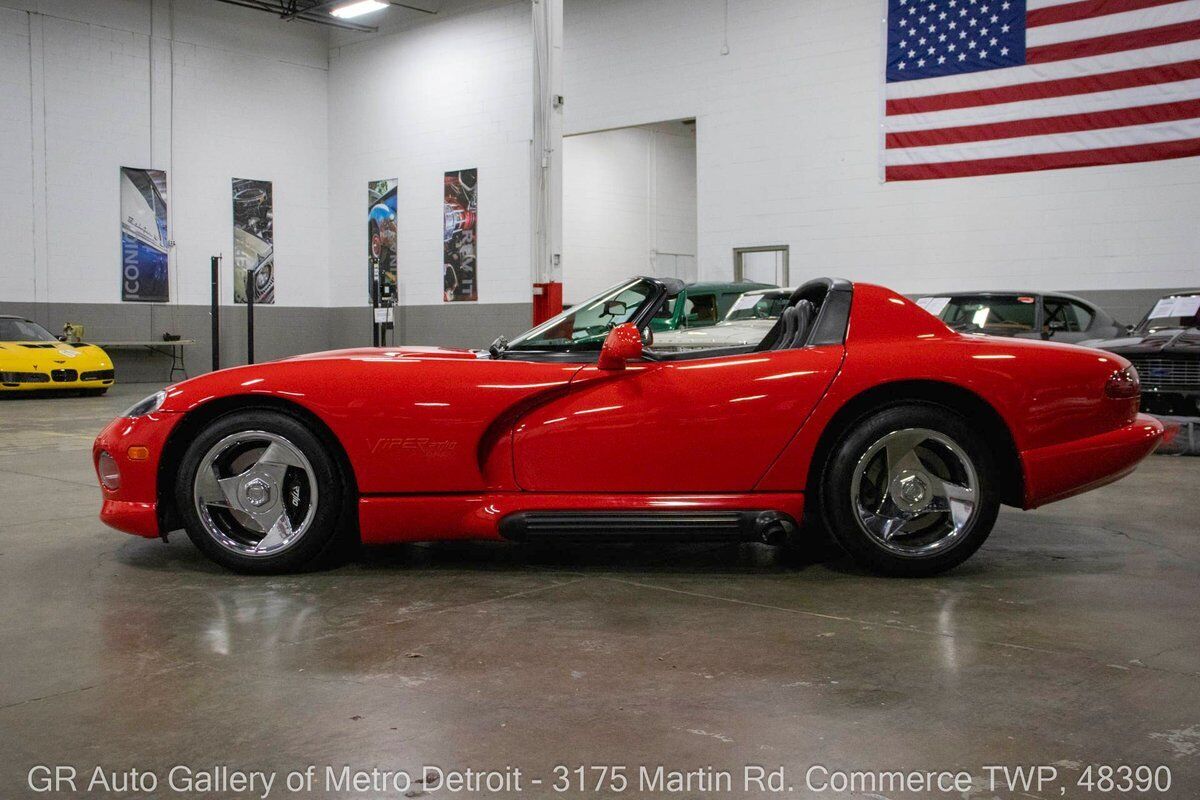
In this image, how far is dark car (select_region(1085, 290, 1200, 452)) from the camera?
291 inches

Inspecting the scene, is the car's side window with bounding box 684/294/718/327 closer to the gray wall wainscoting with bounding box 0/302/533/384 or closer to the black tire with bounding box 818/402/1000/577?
the gray wall wainscoting with bounding box 0/302/533/384

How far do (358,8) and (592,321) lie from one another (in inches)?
664

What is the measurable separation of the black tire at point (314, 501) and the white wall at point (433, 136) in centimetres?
Result: 1495

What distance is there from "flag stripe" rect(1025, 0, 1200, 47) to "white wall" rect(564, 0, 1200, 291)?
1.55 m

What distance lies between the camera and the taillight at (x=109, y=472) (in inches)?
157

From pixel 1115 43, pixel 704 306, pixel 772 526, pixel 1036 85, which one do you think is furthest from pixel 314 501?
pixel 1115 43

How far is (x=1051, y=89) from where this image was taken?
42.4ft

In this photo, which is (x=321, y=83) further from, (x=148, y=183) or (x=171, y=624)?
(x=171, y=624)

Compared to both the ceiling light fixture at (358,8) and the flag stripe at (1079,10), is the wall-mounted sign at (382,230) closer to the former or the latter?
the ceiling light fixture at (358,8)

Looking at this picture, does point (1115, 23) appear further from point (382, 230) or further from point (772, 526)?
point (382, 230)

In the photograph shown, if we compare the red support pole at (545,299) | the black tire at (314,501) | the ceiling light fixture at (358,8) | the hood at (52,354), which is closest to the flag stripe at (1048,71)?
the red support pole at (545,299)

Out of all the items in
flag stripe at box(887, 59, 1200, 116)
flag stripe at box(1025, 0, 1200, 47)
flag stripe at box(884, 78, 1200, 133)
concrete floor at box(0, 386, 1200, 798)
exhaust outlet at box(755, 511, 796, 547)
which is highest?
flag stripe at box(1025, 0, 1200, 47)

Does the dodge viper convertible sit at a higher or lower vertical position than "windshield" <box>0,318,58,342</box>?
lower

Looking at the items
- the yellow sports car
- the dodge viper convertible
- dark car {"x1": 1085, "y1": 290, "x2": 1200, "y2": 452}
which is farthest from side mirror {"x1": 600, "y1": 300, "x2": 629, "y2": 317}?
the yellow sports car
